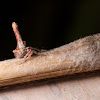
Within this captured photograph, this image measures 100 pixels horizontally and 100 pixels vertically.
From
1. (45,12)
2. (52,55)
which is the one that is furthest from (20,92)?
(45,12)

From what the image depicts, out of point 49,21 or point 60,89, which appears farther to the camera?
point 49,21

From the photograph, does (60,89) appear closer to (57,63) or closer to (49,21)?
(57,63)

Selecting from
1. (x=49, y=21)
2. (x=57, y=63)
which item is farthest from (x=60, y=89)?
(x=49, y=21)

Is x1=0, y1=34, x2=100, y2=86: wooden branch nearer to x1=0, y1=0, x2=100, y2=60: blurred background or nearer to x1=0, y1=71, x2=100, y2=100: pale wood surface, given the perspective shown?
x1=0, y1=71, x2=100, y2=100: pale wood surface

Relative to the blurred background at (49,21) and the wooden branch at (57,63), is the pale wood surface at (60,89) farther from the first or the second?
the blurred background at (49,21)

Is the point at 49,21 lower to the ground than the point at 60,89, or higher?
higher

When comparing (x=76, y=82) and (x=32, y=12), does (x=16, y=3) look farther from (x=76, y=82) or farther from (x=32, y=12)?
(x=76, y=82)
